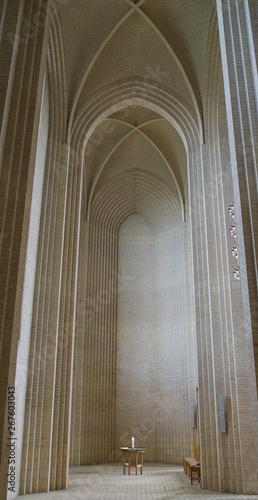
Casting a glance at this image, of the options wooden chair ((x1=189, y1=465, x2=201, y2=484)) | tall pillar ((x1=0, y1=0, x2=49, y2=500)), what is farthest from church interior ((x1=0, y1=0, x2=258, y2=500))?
wooden chair ((x1=189, y1=465, x2=201, y2=484))

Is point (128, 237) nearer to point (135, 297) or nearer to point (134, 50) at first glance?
point (135, 297)

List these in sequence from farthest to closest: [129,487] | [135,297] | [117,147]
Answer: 1. [135,297]
2. [117,147]
3. [129,487]

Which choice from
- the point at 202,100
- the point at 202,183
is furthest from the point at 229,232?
the point at 202,100

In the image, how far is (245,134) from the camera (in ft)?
24.0

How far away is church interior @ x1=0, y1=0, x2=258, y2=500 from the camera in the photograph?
7441mm

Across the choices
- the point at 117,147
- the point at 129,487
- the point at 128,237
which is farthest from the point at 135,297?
the point at 129,487

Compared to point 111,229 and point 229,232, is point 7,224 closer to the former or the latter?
point 229,232

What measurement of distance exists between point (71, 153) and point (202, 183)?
4.14 metres

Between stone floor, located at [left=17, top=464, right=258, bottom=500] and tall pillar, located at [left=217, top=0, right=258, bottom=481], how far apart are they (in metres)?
4.75

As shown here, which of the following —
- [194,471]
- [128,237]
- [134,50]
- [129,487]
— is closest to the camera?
[129,487]

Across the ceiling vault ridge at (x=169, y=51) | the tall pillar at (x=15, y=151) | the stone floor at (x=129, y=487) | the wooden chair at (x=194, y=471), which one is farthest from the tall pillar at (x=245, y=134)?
the wooden chair at (x=194, y=471)

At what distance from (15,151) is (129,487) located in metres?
8.54

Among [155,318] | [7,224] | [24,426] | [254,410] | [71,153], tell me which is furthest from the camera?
[155,318]

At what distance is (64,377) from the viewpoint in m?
11.8
